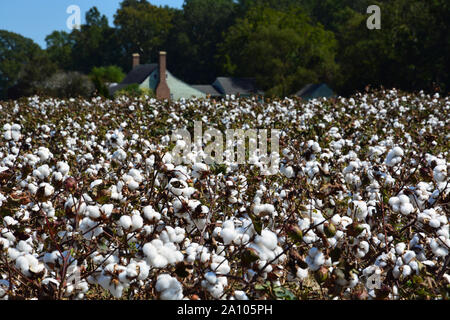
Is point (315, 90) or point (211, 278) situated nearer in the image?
point (211, 278)

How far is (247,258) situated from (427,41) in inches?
1435

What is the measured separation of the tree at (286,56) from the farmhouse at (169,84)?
2.30 meters


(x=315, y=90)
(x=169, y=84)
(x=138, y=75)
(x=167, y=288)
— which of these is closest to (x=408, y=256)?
(x=167, y=288)

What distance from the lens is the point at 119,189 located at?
2.96 metres

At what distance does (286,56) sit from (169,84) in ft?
47.0

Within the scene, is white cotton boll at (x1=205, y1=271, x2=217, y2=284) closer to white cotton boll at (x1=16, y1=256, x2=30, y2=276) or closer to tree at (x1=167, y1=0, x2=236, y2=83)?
white cotton boll at (x1=16, y1=256, x2=30, y2=276)

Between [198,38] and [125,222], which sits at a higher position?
[198,38]

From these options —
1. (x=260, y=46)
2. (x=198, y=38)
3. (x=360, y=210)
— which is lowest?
(x=360, y=210)

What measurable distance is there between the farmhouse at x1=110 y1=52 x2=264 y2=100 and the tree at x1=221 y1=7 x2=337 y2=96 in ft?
7.54

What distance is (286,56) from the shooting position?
186ft

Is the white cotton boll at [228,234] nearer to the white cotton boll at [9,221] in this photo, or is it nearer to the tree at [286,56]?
the white cotton boll at [9,221]

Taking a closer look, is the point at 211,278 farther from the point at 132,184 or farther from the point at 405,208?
the point at 405,208

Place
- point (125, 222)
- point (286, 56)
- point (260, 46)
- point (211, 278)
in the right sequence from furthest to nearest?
1. point (286, 56)
2. point (260, 46)
3. point (125, 222)
4. point (211, 278)

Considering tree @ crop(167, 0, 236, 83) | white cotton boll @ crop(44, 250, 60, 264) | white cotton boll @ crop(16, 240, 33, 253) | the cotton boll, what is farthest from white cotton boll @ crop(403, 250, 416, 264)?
tree @ crop(167, 0, 236, 83)
